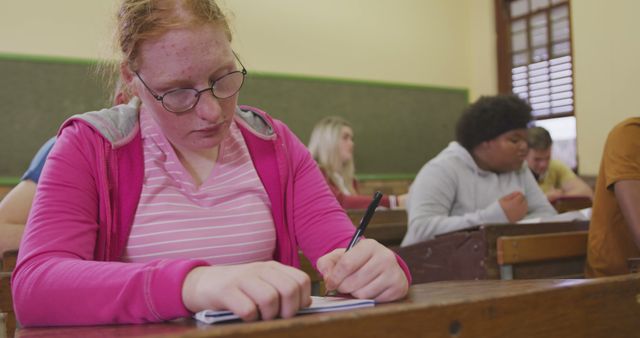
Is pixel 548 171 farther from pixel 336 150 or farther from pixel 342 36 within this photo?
pixel 342 36

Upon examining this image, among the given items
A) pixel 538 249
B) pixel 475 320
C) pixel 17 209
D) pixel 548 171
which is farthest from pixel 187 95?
pixel 548 171

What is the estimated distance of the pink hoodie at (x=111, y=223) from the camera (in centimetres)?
83

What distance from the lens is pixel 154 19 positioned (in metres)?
1.08

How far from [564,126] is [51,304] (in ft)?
19.1

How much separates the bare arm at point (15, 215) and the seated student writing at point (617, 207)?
5.87 ft

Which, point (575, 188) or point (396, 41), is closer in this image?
point (575, 188)

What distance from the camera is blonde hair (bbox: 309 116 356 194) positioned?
499 centimetres

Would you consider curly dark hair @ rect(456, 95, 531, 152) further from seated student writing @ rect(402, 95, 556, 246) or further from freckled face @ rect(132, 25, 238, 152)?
freckled face @ rect(132, 25, 238, 152)

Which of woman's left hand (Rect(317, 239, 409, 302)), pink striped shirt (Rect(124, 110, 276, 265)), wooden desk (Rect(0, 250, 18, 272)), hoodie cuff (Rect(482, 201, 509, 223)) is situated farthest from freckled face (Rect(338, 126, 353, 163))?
woman's left hand (Rect(317, 239, 409, 302))

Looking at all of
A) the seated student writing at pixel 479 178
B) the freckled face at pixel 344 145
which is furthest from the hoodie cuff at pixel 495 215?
the freckled face at pixel 344 145

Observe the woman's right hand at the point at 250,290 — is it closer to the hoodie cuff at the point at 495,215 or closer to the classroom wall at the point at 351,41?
the hoodie cuff at the point at 495,215

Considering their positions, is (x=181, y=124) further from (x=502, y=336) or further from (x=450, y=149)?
(x=450, y=149)

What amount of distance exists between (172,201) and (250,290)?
456 millimetres

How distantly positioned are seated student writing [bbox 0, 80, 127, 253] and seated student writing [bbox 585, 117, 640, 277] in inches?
67.7
